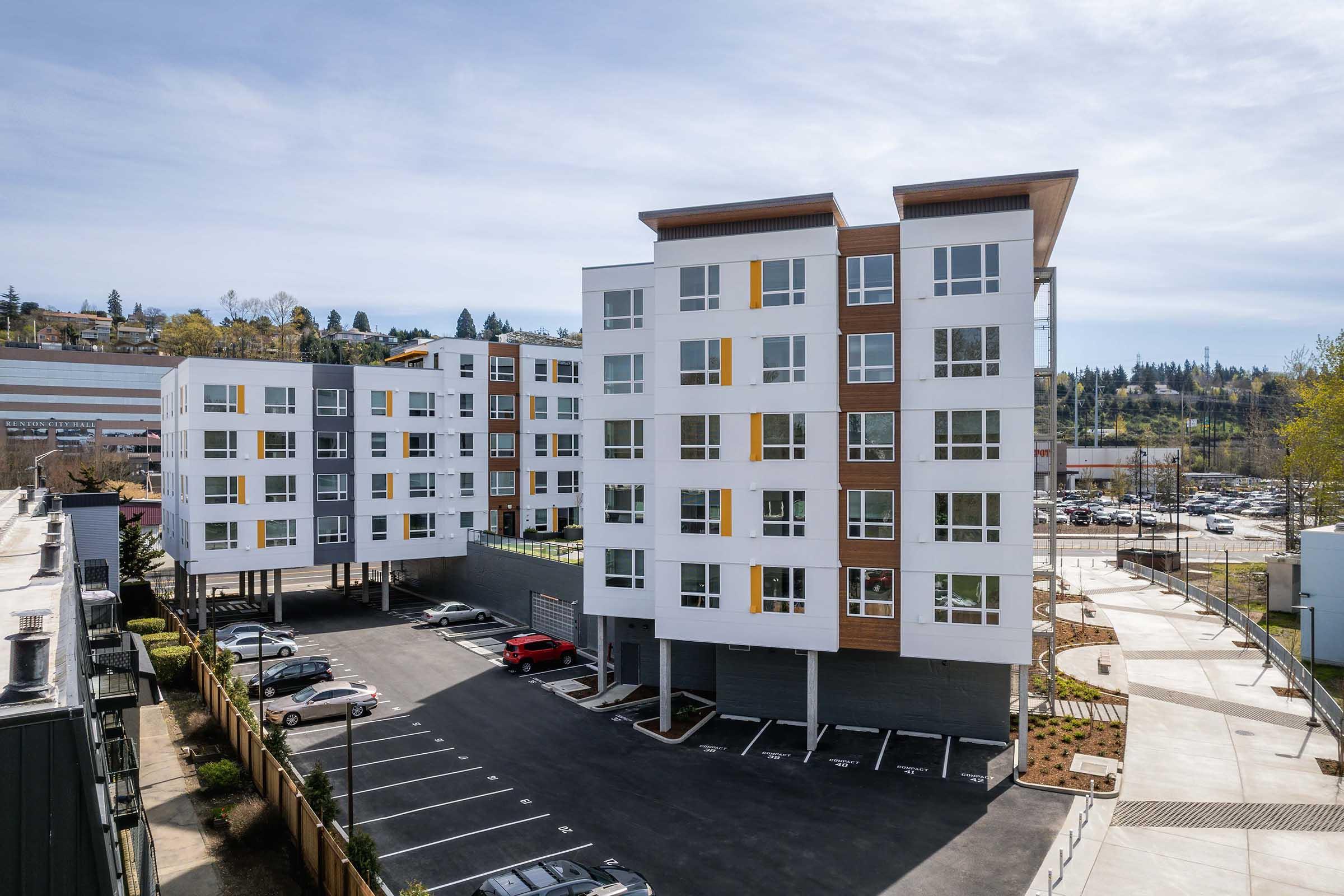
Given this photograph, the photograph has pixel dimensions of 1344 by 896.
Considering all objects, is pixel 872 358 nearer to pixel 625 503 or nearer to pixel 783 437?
pixel 783 437

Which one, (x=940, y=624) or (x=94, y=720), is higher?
(x=94, y=720)

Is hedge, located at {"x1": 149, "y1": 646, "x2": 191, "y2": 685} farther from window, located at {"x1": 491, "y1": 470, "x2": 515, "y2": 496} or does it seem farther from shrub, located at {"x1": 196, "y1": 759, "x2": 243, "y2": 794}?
window, located at {"x1": 491, "y1": 470, "x2": 515, "y2": 496}

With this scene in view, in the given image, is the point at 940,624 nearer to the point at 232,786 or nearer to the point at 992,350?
the point at 992,350

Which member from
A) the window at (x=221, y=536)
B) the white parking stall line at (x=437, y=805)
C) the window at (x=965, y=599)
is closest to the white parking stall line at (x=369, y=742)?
the white parking stall line at (x=437, y=805)

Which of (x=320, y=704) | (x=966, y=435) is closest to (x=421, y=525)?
(x=320, y=704)

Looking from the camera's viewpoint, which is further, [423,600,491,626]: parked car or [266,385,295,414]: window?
[423,600,491,626]: parked car

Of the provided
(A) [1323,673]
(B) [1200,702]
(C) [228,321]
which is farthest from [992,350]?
(C) [228,321]

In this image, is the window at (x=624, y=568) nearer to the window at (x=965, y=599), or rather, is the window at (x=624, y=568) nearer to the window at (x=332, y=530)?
the window at (x=965, y=599)

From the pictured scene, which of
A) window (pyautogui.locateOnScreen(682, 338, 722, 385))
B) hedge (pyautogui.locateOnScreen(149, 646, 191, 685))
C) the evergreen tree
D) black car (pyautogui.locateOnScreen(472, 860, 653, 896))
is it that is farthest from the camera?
the evergreen tree

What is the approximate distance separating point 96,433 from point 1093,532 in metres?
115

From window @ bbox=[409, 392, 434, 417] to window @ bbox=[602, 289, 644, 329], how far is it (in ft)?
71.8

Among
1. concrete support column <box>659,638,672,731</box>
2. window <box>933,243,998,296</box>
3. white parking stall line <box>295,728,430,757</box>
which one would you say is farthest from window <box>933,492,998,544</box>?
white parking stall line <box>295,728,430,757</box>

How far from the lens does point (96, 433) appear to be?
9656cm

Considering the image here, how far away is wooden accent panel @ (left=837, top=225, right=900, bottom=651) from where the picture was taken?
26.0 meters
